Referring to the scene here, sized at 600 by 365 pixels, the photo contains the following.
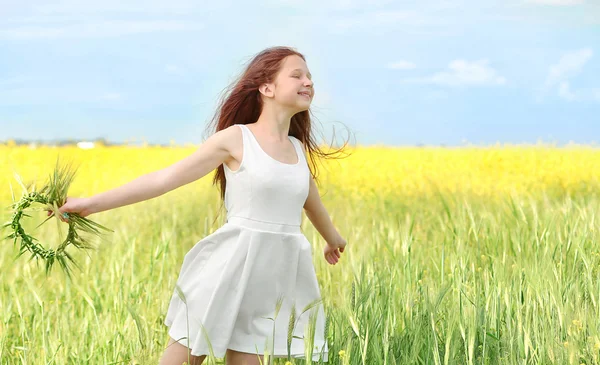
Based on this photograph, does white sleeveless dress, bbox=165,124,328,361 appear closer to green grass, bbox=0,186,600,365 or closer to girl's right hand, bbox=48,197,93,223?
green grass, bbox=0,186,600,365

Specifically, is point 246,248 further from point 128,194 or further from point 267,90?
point 267,90

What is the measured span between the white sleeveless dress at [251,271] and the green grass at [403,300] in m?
0.18

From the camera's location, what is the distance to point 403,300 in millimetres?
2830

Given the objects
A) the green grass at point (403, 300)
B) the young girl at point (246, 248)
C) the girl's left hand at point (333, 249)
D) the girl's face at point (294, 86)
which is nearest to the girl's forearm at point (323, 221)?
the girl's left hand at point (333, 249)

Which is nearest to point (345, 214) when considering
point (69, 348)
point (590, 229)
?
point (590, 229)

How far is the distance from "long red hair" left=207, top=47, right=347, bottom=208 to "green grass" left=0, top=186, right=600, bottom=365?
1.90ft

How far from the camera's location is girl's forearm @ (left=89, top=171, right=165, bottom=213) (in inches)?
94.0

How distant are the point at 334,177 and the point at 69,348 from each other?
5928 millimetres

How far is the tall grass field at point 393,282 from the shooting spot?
8.23 ft

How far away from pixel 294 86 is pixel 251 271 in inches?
27.1

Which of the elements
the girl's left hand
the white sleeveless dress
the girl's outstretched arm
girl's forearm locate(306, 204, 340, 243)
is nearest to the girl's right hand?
the girl's outstretched arm

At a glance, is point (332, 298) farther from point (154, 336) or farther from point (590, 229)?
point (590, 229)

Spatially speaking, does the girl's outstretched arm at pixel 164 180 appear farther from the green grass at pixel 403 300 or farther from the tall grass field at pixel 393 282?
the green grass at pixel 403 300

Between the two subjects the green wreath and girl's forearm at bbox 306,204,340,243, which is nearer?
the green wreath
